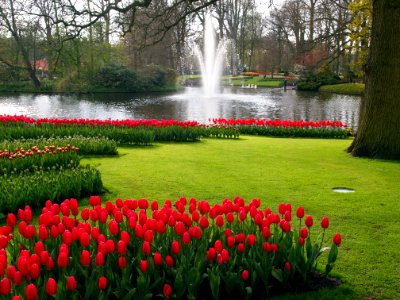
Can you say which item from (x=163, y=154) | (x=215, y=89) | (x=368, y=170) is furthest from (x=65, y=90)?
(x=368, y=170)

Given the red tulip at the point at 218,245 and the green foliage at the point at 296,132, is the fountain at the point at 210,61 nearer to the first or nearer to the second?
the green foliage at the point at 296,132

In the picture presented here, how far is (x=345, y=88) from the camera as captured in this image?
149ft

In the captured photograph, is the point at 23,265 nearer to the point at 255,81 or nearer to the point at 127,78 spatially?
the point at 127,78

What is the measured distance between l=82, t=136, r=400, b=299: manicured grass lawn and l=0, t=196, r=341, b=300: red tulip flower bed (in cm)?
43

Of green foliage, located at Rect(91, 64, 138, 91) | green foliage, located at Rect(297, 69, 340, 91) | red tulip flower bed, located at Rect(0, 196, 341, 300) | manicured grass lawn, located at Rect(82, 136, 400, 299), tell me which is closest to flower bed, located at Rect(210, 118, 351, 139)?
manicured grass lawn, located at Rect(82, 136, 400, 299)

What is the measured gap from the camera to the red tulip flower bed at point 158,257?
286cm

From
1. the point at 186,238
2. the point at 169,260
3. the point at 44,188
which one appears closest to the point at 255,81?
the point at 44,188

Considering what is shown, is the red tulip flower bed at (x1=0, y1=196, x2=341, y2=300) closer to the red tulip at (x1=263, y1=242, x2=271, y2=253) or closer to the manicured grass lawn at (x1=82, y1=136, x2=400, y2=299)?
the red tulip at (x1=263, y1=242, x2=271, y2=253)

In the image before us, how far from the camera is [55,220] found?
3395 millimetres

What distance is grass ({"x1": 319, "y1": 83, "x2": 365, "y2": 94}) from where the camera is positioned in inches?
1711

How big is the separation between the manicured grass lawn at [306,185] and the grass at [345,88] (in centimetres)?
3391

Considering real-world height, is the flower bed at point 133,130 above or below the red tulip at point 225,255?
below

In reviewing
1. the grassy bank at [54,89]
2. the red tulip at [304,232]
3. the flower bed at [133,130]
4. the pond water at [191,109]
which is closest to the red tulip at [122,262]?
the red tulip at [304,232]

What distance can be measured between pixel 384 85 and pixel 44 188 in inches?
283
